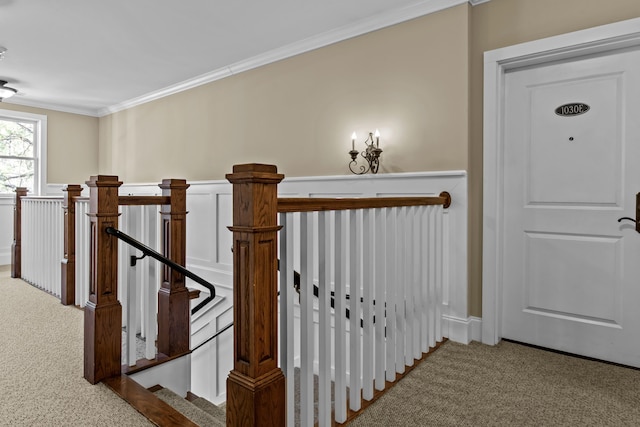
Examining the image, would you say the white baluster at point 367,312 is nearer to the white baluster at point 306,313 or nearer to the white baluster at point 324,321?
the white baluster at point 324,321

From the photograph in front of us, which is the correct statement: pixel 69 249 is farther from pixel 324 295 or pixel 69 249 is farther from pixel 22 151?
pixel 22 151

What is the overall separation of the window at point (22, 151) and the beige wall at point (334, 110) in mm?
1898

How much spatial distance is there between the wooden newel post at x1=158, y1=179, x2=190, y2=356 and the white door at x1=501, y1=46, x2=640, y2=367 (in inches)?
83.8

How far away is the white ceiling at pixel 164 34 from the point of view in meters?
3.05

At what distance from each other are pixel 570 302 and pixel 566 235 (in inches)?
16.6

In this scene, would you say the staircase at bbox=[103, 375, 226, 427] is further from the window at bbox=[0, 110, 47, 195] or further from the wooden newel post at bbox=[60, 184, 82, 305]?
the window at bbox=[0, 110, 47, 195]

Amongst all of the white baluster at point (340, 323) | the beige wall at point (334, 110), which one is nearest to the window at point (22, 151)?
the beige wall at point (334, 110)

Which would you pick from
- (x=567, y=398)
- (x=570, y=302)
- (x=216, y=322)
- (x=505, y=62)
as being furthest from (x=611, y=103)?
(x=216, y=322)

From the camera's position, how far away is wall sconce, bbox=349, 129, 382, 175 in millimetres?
3158

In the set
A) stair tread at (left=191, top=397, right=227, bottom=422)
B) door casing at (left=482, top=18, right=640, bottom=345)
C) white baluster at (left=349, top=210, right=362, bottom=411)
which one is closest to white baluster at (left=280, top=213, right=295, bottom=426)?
white baluster at (left=349, top=210, right=362, bottom=411)

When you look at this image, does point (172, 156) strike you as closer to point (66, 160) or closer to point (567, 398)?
point (66, 160)

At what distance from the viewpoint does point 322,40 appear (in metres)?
3.55

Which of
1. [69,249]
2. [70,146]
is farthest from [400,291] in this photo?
[70,146]

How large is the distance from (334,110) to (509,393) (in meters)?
2.46
